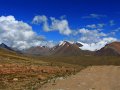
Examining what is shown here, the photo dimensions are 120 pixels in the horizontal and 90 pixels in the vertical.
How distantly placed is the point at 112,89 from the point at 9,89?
11892mm

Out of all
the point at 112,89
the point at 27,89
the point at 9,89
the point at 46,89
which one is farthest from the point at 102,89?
the point at 9,89

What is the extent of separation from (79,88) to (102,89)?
2478 mm

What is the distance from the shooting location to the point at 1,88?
38062 mm

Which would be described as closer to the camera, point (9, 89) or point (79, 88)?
point (79, 88)

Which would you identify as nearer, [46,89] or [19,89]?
[46,89]

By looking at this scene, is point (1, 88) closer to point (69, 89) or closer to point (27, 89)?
point (27, 89)

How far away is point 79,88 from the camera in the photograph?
34281mm

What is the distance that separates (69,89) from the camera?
3344cm

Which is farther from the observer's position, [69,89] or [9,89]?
[9,89]

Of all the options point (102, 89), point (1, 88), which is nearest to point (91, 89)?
point (102, 89)

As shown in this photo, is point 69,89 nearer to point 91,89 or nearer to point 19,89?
point 91,89

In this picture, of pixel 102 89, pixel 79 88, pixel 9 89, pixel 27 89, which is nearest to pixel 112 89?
pixel 102 89

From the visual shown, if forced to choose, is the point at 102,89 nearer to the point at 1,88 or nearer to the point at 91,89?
the point at 91,89

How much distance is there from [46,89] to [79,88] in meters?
3.48
